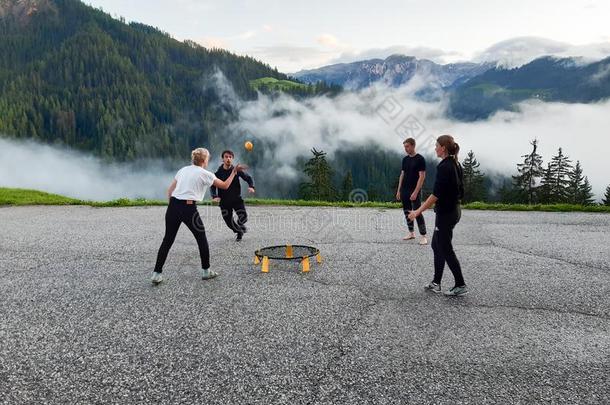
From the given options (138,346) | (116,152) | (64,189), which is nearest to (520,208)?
(138,346)

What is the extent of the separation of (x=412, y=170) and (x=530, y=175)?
49.1 metres

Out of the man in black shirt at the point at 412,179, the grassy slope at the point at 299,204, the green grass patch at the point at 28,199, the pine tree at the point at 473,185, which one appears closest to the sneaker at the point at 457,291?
the man in black shirt at the point at 412,179

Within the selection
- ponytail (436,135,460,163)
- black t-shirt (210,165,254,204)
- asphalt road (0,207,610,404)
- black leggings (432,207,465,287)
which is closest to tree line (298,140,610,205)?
black t-shirt (210,165,254,204)

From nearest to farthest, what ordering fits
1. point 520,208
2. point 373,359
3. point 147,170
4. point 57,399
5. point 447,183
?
point 57,399, point 373,359, point 447,183, point 520,208, point 147,170

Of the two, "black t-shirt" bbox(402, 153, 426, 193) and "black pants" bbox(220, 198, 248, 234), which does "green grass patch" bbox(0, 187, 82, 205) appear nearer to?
"black pants" bbox(220, 198, 248, 234)

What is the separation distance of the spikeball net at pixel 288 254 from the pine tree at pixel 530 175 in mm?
50059

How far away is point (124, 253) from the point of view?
10.1 meters

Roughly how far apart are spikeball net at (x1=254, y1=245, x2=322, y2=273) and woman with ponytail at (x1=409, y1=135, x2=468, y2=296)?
97.8 inches

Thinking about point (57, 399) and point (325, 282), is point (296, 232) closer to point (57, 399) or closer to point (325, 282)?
point (325, 282)

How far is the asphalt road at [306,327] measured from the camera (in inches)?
174

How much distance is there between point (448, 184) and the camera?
6.74 m

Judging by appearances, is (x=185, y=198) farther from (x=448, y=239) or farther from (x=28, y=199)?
(x=28, y=199)

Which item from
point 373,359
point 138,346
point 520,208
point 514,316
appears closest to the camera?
point 373,359

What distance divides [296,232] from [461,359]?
325 inches
